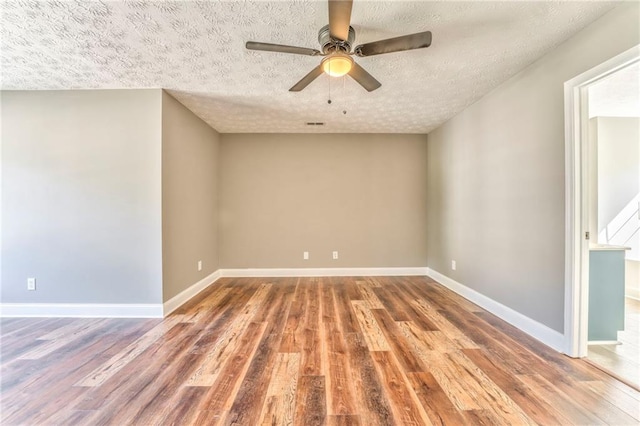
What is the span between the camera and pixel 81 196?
9.15ft

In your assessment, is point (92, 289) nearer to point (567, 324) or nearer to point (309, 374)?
point (309, 374)

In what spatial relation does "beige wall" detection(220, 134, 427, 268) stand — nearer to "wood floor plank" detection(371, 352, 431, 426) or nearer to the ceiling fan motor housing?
"wood floor plank" detection(371, 352, 431, 426)

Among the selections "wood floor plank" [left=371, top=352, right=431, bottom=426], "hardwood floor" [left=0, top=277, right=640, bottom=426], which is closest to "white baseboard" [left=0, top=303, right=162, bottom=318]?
"hardwood floor" [left=0, top=277, right=640, bottom=426]

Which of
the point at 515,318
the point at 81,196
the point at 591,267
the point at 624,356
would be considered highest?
the point at 81,196

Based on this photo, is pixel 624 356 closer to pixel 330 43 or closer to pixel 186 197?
pixel 330 43

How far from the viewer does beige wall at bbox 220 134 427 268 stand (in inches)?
175

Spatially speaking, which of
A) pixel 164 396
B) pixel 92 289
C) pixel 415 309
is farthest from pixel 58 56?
pixel 415 309

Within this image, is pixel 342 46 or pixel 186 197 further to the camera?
pixel 186 197

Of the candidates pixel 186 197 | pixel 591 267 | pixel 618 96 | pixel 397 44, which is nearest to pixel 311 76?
pixel 397 44

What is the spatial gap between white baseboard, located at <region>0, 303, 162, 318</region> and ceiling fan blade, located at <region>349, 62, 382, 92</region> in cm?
299

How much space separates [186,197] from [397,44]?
292 cm

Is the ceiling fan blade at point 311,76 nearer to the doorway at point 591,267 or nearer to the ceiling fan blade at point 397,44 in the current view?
the ceiling fan blade at point 397,44

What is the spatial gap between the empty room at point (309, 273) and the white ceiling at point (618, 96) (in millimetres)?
Result: 40

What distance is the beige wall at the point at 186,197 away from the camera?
2891 millimetres
